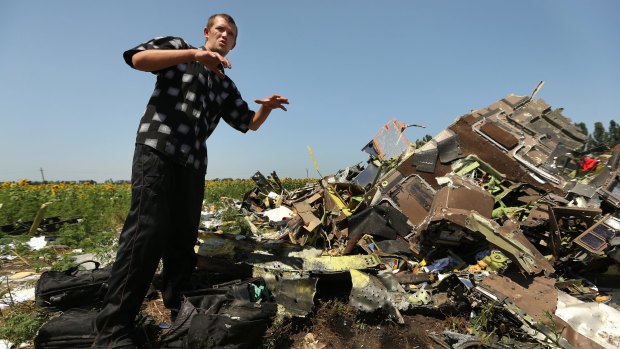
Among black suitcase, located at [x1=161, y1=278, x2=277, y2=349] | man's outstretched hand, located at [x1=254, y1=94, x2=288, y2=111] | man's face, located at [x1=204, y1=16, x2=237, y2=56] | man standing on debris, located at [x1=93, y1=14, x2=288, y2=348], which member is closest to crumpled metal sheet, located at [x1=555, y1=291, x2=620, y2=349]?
black suitcase, located at [x1=161, y1=278, x2=277, y2=349]

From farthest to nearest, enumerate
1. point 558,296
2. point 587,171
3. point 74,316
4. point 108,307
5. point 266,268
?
point 587,171
point 266,268
point 558,296
point 74,316
point 108,307

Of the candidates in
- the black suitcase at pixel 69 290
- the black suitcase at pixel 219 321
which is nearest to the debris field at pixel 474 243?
the black suitcase at pixel 219 321

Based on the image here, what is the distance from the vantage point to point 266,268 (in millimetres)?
3020

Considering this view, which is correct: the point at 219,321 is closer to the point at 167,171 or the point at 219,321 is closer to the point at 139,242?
the point at 139,242

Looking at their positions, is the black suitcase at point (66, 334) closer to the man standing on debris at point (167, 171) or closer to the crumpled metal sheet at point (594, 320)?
the man standing on debris at point (167, 171)

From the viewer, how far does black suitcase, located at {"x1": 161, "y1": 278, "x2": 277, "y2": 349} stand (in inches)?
81.1

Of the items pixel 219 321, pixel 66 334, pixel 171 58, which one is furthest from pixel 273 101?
pixel 66 334

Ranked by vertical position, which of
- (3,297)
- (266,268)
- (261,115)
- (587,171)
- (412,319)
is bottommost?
(412,319)

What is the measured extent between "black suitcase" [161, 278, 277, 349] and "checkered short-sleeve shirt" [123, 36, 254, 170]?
0.98m

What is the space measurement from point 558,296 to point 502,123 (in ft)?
11.5

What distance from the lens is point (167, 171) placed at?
2.30m

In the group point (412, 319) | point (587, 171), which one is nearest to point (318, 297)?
point (412, 319)

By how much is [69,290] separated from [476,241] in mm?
3678

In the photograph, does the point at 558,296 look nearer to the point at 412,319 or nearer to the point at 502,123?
the point at 412,319
